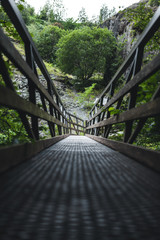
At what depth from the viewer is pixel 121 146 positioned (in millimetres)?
1579

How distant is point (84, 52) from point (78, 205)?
1894 cm

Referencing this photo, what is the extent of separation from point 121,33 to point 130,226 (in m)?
24.2

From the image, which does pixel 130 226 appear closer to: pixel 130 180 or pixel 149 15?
pixel 130 180

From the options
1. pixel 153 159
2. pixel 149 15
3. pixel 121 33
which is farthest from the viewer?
pixel 121 33

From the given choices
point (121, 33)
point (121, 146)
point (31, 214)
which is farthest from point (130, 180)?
point (121, 33)

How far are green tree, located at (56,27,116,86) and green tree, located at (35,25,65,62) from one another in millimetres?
5225

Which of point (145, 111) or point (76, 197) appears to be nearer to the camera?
point (76, 197)

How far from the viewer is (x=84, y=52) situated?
17.8 m

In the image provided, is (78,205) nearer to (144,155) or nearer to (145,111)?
(144,155)

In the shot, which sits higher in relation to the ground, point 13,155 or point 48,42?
point 48,42

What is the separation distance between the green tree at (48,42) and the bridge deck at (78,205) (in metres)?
25.3

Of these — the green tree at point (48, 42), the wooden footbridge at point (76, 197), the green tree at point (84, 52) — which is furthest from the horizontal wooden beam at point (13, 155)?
the green tree at point (48, 42)

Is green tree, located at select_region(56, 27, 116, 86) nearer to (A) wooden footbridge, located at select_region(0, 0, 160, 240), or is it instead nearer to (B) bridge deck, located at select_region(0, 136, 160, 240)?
(A) wooden footbridge, located at select_region(0, 0, 160, 240)

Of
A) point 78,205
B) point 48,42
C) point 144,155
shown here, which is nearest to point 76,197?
point 78,205
